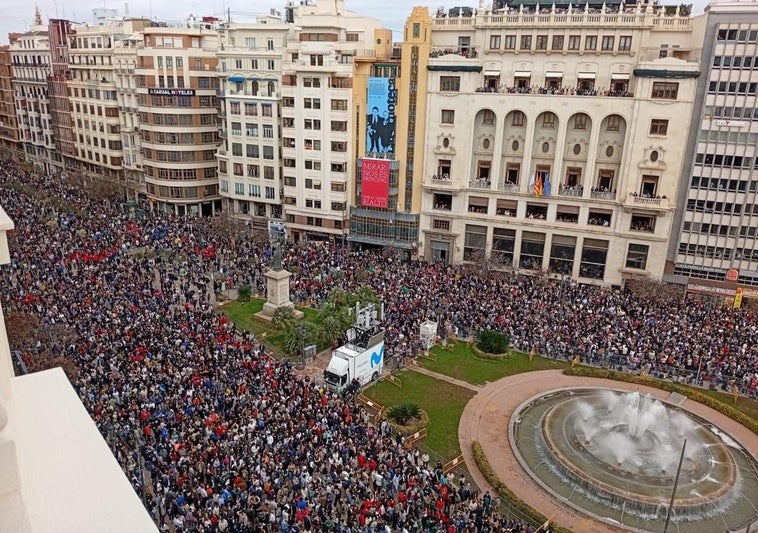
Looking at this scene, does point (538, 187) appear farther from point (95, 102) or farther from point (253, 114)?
point (95, 102)

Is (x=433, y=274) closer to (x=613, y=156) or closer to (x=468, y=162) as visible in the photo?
(x=468, y=162)

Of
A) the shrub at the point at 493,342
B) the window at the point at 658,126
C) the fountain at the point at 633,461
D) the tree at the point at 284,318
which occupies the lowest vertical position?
the fountain at the point at 633,461

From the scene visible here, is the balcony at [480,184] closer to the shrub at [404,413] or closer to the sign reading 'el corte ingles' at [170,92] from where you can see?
the shrub at [404,413]

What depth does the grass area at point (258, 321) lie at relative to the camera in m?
40.6

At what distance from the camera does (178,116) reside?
7075cm

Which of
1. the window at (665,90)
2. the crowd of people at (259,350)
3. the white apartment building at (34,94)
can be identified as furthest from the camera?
the white apartment building at (34,94)

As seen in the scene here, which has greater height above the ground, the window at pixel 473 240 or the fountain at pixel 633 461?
the window at pixel 473 240

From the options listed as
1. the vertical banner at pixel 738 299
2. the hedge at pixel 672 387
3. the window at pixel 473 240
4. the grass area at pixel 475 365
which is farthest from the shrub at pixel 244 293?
the vertical banner at pixel 738 299

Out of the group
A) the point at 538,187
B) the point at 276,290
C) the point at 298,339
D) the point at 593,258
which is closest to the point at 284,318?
the point at 298,339

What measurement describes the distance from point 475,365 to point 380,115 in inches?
1191

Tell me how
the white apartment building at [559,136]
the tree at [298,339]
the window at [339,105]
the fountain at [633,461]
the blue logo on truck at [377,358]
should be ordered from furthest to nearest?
the window at [339,105] → the white apartment building at [559,136] → the tree at [298,339] → the blue logo on truck at [377,358] → the fountain at [633,461]

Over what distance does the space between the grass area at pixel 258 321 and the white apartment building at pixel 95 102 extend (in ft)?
139

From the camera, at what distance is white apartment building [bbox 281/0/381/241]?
60.3 m

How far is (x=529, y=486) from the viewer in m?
27.8
